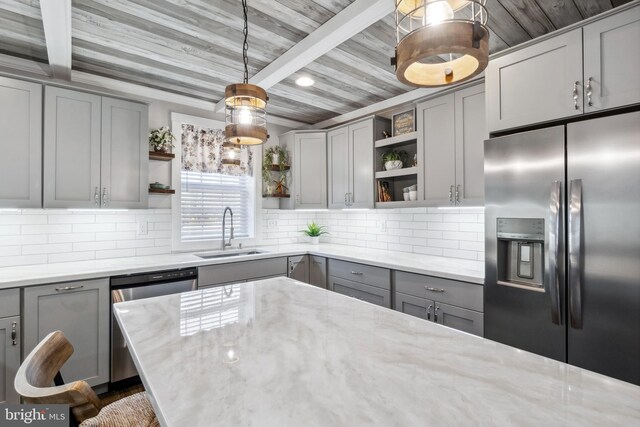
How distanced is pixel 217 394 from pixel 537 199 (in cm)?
190

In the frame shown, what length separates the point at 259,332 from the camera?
1141 mm

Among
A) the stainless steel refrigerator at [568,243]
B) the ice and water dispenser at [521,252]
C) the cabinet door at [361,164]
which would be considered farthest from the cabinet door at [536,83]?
the cabinet door at [361,164]

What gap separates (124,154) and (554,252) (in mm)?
3172

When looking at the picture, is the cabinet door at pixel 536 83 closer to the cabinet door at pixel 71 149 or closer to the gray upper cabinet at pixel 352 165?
the gray upper cabinet at pixel 352 165

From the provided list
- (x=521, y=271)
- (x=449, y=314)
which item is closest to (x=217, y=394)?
(x=521, y=271)

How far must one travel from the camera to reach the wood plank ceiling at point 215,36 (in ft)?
6.23

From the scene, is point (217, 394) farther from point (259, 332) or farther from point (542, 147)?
point (542, 147)

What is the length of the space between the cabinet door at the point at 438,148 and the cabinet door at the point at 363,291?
899 millimetres

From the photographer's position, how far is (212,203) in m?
3.59

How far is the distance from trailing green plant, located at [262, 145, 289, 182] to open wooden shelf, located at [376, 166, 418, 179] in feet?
4.13

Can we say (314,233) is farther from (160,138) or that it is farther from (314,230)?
(160,138)

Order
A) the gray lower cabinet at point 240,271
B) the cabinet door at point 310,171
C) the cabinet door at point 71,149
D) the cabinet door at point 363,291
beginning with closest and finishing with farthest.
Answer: the cabinet door at point 71,149, the cabinet door at point 363,291, the gray lower cabinet at point 240,271, the cabinet door at point 310,171

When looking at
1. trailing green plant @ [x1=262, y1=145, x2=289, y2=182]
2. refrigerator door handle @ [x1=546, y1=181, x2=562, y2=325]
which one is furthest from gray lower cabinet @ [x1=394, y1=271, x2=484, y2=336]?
trailing green plant @ [x1=262, y1=145, x2=289, y2=182]

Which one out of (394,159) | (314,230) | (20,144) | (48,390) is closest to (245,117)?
(48,390)
